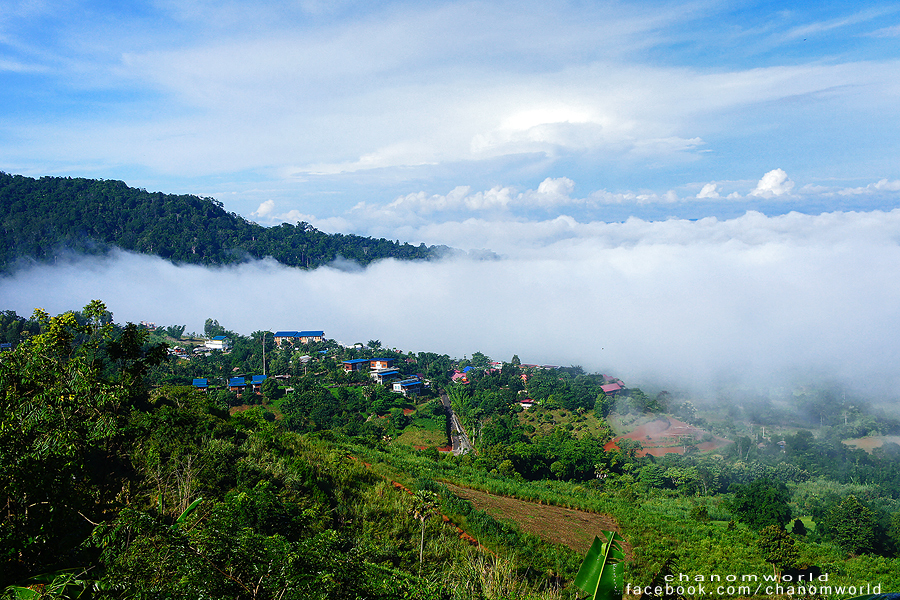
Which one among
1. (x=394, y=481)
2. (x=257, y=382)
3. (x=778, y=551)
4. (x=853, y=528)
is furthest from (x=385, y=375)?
(x=778, y=551)

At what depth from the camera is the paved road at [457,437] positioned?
38.2 m

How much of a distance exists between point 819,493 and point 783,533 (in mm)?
17737

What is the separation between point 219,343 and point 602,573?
7035 centimetres

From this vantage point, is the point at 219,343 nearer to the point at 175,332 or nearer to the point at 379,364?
the point at 175,332

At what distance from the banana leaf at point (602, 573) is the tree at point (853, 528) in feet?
82.3

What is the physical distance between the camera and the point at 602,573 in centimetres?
329

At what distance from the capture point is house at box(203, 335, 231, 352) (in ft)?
209

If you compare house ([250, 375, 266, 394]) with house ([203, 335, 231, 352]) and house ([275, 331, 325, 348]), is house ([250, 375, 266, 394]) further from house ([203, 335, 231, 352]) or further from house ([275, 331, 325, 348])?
house ([275, 331, 325, 348])

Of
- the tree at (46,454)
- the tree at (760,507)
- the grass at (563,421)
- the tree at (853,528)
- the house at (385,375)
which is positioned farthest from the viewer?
the house at (385,375)

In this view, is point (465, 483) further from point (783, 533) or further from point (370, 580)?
point (370, 580)

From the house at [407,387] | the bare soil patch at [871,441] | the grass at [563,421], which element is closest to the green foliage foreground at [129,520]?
the grass at [563,421]

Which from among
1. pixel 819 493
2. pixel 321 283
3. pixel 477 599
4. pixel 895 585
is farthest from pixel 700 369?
pixel 321 283

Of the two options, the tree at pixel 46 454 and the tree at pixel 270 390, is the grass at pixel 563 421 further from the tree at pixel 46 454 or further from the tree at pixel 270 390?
the tree at pixel 46 454

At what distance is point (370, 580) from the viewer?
19.6ft
